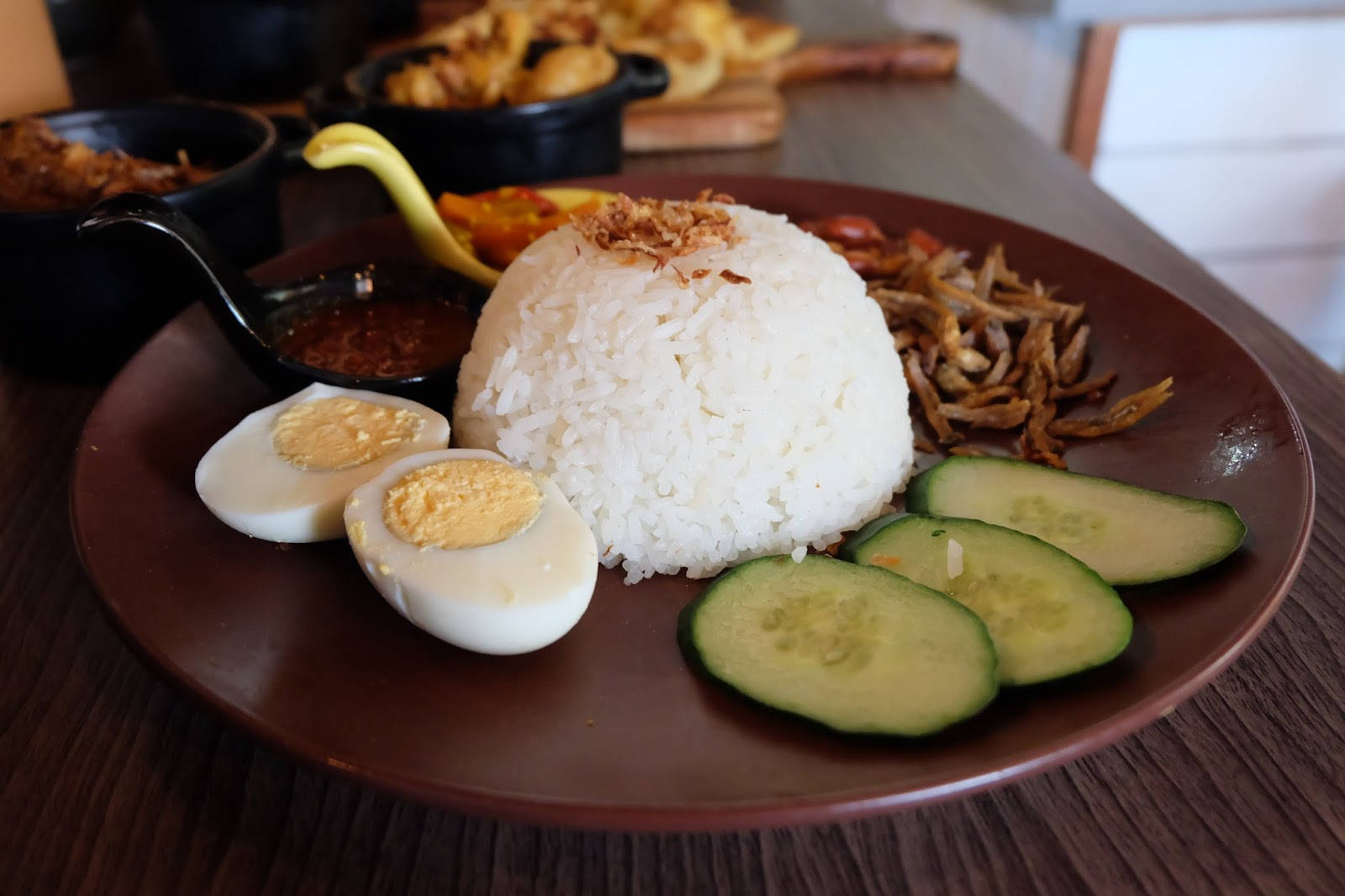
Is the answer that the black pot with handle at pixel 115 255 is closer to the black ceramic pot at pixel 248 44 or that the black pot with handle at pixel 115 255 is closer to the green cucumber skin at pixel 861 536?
the black ceramic pot at pixel 248 44

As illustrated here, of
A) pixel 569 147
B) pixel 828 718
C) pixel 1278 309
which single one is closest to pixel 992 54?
pixel 1278 309

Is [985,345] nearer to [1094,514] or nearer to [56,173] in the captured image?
[1094,514]

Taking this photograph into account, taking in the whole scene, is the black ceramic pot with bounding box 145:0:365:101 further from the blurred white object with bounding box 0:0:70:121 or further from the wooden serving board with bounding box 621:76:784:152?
the wooden serving board with bounding box 621:76:784:152

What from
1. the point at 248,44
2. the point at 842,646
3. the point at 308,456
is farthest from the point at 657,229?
the point at 248,44

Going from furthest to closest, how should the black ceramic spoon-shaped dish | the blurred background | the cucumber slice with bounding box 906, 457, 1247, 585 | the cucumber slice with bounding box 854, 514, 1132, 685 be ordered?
the blurred background, the black ceramic spoon-shaped dish, the cucumber slice with bounding box 906, 457, 1247, 585, the cucumber slice with bounding box 854, 514, 1132, 685

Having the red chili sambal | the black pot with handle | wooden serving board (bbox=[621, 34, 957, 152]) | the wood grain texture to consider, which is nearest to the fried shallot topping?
the red chili sambal

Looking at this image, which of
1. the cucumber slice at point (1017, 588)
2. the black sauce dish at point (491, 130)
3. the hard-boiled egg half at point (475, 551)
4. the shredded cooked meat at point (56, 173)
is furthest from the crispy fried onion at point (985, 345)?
the shredded cooked meat at point (56, 173)

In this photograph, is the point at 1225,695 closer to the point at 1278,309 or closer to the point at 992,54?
the point at 1278,309
